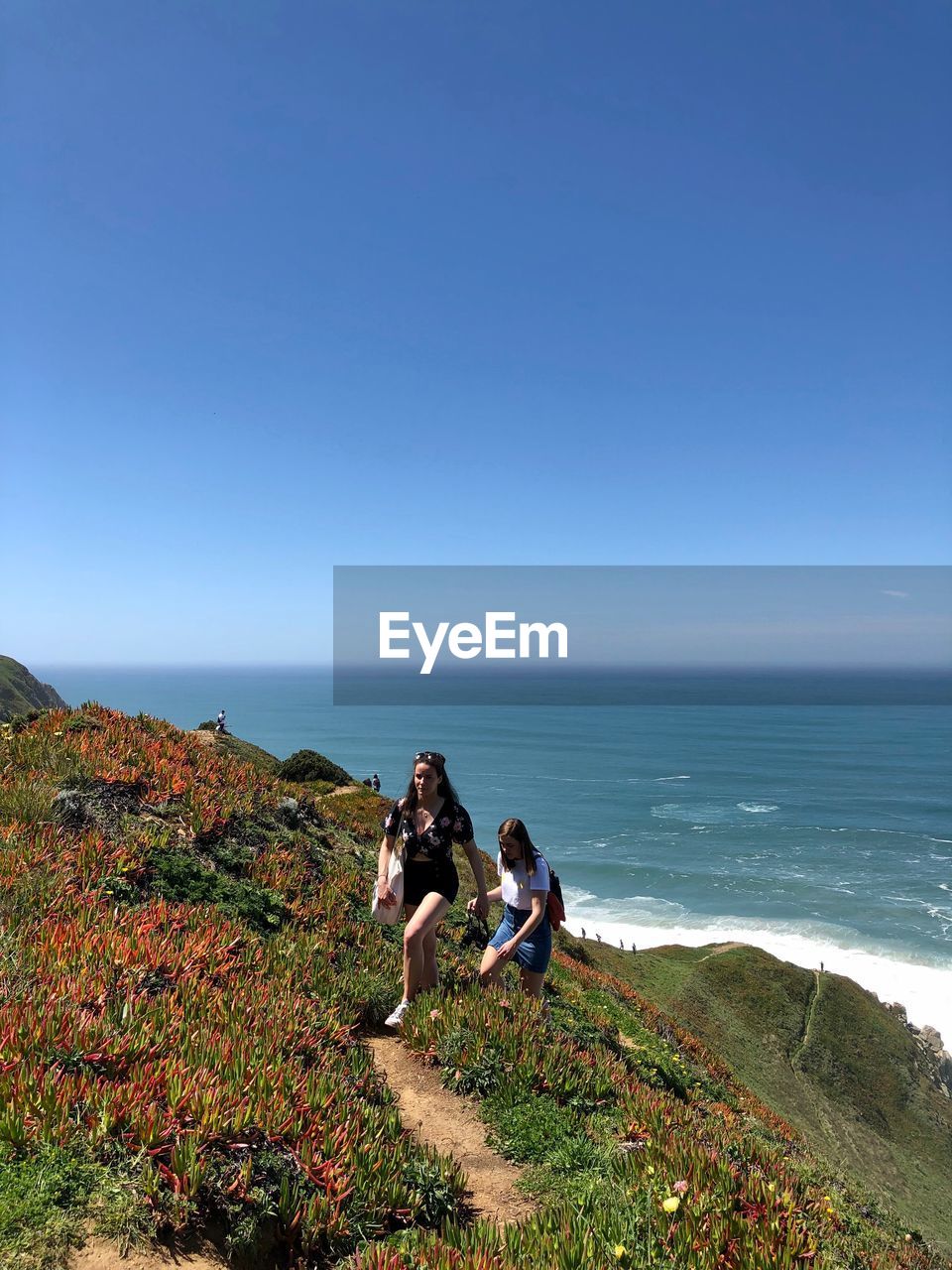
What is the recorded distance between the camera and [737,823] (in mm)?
78875

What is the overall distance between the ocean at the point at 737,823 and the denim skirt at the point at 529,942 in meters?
25.6

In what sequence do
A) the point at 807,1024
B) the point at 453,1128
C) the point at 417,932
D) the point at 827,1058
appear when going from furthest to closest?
the point at 807,1024 → the point at 827,1058 → the point at 417,932 → the point at 453,1128

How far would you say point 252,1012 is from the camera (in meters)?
5.07

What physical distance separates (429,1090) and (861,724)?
185 m

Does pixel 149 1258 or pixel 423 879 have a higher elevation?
pixel 423 879

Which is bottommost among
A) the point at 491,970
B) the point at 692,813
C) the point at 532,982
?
the point at 692,813

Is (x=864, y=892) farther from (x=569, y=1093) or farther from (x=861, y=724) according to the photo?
(x=861, y=724)

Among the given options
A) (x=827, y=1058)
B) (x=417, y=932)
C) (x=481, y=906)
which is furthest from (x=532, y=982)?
(x=827, y=1058)

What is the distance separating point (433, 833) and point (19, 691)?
99.8 meters

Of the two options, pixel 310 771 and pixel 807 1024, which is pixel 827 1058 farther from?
pixel 310 771

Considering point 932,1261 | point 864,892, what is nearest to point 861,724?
point 864,892

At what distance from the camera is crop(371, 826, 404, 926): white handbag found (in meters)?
6.39

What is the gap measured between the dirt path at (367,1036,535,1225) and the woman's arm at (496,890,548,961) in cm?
135

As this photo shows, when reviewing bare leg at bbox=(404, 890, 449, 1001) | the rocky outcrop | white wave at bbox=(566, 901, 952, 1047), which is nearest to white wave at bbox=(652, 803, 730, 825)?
white wave at bbox=(566, 901, 952, 1047)
